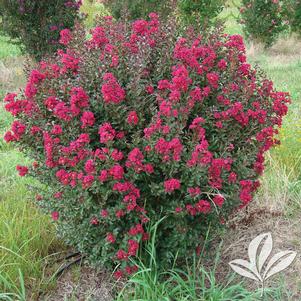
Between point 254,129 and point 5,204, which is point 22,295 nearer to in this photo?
point 5,204

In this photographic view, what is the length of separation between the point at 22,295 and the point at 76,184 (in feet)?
2.38

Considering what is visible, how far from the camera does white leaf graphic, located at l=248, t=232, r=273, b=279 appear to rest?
9.51 ft

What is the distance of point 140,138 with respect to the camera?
8.36 ft

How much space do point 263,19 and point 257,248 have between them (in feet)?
30.2

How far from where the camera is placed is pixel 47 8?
27.1ft

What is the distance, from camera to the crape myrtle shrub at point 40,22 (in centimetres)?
819

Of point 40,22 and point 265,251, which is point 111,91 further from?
point 40,22

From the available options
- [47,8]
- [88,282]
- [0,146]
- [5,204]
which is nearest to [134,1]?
[47,8]

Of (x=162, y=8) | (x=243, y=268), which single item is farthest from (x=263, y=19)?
(x=243, y=268)

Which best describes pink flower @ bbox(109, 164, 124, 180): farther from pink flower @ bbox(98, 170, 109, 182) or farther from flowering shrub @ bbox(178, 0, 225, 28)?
flowering shrub @ bbox(178, 0, 225, 28)

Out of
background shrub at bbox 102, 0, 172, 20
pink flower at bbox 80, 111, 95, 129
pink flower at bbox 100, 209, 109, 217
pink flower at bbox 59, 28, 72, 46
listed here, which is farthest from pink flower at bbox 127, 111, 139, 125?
background shrub at bbox 102, 0, 172, 20

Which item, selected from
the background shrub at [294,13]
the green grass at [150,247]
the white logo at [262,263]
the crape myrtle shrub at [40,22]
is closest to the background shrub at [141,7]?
the crape myrtle shrub at [40,22]

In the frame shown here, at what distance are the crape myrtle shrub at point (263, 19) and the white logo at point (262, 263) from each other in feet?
29.6

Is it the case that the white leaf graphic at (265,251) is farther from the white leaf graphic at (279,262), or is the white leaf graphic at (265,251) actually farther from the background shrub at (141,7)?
the background shrub at (141,7)
